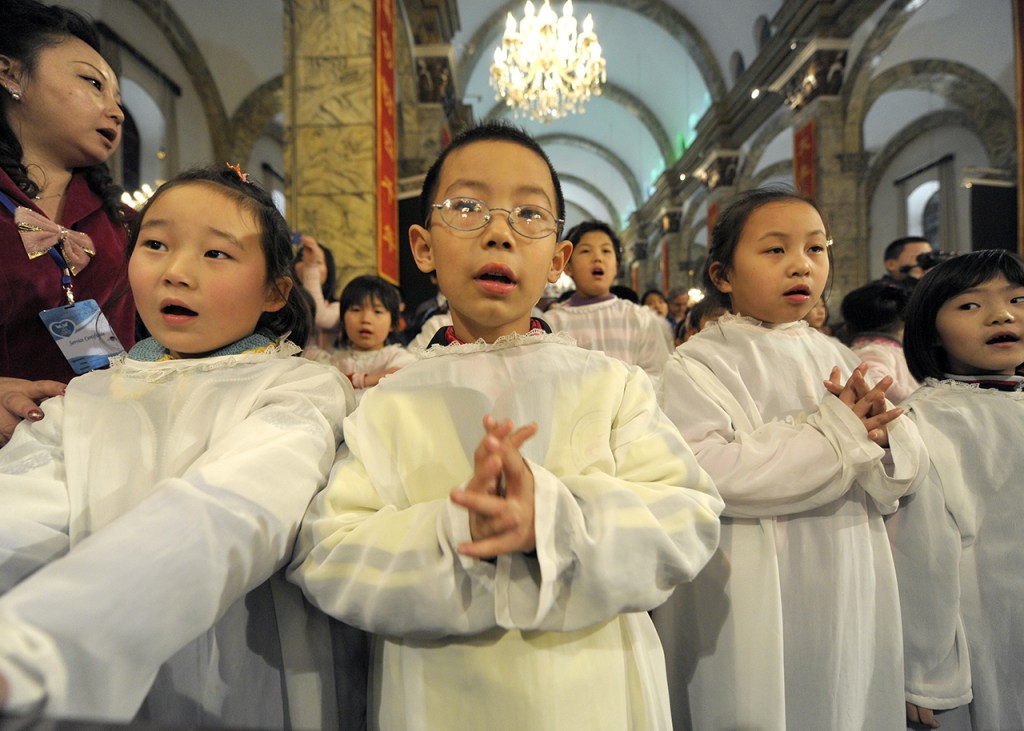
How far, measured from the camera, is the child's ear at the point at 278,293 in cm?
141

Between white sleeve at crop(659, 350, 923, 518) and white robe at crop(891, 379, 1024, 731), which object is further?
white robe at crop(891, 379, 1024, 731)

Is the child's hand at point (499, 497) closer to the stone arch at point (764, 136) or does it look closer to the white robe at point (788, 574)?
the white robe at point (788, 574)

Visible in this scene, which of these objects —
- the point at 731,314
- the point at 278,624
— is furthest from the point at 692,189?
the point at 278,624

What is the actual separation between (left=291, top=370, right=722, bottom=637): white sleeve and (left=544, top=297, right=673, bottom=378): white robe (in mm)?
2795

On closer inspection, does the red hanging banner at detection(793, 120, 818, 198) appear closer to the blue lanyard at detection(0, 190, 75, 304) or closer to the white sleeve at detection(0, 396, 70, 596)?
the blue lanyard at detection(0, 190, 75, 304)

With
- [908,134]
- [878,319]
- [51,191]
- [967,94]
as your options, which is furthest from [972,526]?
[908,134]

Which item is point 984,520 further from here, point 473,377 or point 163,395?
point 163,395

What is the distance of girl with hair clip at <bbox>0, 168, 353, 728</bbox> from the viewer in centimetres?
91

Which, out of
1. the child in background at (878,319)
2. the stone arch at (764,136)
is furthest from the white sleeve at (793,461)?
the stone arch at (764,136)

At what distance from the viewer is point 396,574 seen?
1.00 m

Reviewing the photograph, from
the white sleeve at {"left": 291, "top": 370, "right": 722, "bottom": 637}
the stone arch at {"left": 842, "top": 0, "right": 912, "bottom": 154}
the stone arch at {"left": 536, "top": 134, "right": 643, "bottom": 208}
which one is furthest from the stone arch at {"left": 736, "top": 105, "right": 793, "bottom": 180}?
the white sleeve at {"left": 291, "top": 370, "right": 722, "bottom": 637}

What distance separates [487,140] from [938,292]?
4.46 ft

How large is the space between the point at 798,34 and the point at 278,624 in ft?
39.3

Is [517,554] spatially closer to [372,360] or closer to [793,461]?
[793,461]
